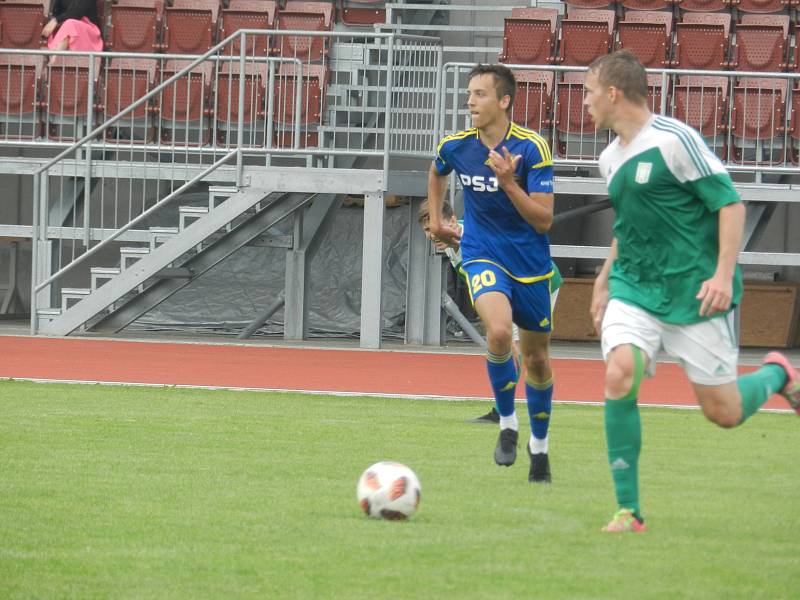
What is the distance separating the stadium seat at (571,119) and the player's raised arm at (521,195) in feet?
31.5

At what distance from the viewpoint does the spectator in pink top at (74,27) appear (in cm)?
1869

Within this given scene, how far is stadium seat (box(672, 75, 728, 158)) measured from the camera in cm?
1720

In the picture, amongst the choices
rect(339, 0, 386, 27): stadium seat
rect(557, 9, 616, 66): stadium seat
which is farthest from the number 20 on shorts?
rect(339, 0, 386, 27): stadium seat

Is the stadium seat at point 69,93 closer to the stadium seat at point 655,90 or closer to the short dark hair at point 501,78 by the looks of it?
the stadium seat at point 655,90

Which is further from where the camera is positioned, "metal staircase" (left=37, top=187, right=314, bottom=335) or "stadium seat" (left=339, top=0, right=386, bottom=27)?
"stadium seat" (left=339, top=0, right=386, bottom=27)

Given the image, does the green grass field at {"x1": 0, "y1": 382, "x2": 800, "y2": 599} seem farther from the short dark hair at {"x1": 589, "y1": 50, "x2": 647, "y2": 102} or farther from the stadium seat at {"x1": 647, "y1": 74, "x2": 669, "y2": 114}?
the stadium seat at {"x1": 647, "y1": 74, "x2": 669, "y2": 114}

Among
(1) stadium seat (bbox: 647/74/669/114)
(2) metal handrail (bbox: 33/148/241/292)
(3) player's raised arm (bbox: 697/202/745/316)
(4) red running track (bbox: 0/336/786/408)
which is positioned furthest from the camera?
(1) stadium seat (bbox: 647/74/669/114)

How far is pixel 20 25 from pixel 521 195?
14457 millimetres

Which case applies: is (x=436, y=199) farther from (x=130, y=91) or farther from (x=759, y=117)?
(x=130, y=91)

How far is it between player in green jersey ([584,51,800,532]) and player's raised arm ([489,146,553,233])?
1.34 meters

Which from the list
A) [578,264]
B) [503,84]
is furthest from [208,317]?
[503,84]

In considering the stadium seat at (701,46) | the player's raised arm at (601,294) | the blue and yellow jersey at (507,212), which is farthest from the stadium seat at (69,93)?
the player's raised arm at (601,294)

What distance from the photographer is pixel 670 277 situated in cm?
593

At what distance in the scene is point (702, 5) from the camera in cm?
2000
